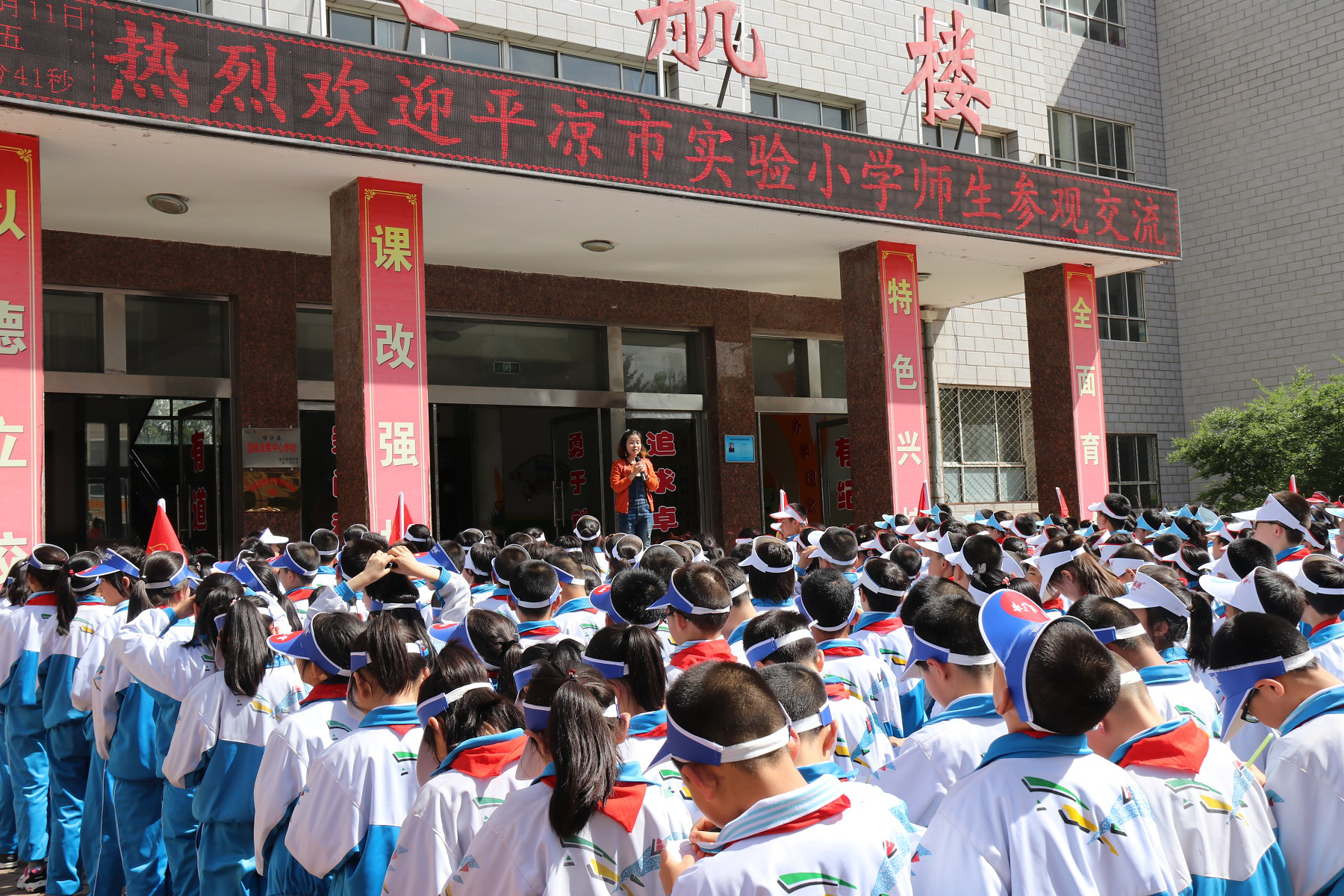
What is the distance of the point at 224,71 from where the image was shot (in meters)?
8.63

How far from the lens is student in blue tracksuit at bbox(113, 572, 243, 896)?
455 centimetres

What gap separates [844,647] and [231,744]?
230 cm

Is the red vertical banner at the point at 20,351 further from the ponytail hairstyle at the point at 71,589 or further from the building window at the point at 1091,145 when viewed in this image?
the building window at the point at 1091,145

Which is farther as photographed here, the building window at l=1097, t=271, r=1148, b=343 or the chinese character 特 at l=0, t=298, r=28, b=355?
the building window at l=1097, t=271, r=1148, b=343

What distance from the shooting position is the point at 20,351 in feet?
27.6

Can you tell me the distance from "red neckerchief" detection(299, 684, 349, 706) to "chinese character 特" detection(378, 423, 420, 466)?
6.34 meters

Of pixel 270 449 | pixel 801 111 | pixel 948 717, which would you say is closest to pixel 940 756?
pixel 948 717

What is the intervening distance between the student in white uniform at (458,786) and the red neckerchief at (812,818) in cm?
85

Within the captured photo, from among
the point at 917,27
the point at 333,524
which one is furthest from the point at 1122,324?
the point at 333,524

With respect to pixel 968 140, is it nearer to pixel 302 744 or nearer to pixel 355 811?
pixel 302 744

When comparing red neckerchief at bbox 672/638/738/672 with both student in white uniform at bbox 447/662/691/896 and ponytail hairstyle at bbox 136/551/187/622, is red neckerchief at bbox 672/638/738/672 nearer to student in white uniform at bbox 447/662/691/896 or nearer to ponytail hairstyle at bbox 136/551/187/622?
student in white uniform at bbox 447/662/691/896

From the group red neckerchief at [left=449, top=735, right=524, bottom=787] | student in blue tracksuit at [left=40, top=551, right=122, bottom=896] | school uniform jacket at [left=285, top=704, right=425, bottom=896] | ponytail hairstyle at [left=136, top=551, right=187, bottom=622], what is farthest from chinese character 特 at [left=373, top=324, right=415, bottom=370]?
red neckerchief at [left=449, top=735, right=524, bottom=787]

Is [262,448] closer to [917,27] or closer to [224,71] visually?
[224,71]

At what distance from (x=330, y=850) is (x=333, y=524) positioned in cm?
1032
